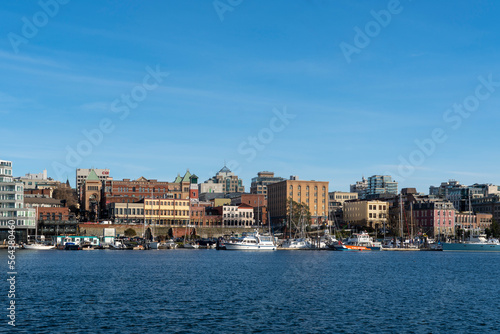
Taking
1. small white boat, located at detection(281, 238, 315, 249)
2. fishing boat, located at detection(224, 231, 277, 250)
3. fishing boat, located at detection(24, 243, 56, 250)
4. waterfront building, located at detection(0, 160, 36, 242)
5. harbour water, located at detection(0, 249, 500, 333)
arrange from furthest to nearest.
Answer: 1. small white boat, located at detection(281, 238, 315, 249)
2. fishing boat, located at detection(224, 231, 277, 250)
3. fishing boat, located at detection(24, 243, 56, 250)
4. waterfront building, located at detection(0, 160, 36, 242)
5. harbour water, located at detection(0, 249, 500, 333)

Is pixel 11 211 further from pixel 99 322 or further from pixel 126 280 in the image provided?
pixel 99 322

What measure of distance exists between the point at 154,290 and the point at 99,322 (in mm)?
21432

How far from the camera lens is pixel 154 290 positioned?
71.7 m

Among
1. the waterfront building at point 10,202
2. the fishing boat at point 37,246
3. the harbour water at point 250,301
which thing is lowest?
the harbour water at point 250,301

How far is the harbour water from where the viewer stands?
49812 millimetres

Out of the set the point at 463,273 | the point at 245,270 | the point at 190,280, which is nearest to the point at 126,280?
the point at 190,280

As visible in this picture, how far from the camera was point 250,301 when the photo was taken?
63281 mm

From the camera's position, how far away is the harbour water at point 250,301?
49812mm

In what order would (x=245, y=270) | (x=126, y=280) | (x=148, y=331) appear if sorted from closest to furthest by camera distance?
→ (x=148, y=331) → (x=126, y=280) → (x=245, y=270)

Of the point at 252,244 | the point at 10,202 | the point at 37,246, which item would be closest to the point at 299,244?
the point at 252,244

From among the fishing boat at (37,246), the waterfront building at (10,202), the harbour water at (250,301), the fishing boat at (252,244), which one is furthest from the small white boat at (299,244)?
the harbour water at (250,301)

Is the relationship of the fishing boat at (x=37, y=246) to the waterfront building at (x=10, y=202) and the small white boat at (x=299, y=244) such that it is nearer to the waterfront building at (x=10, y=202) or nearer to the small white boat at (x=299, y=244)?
the waterfront building at (x=10, y=202)

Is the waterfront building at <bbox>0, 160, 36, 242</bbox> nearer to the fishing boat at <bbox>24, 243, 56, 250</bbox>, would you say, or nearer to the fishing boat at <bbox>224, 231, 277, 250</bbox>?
the fishing boat at <bbox>24, 243, 56, 250</bbox>

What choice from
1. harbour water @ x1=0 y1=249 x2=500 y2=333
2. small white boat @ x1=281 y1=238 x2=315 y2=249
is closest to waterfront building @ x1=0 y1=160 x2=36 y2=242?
small white boat @ x1=281 y1=238 x2=315 y2=249
